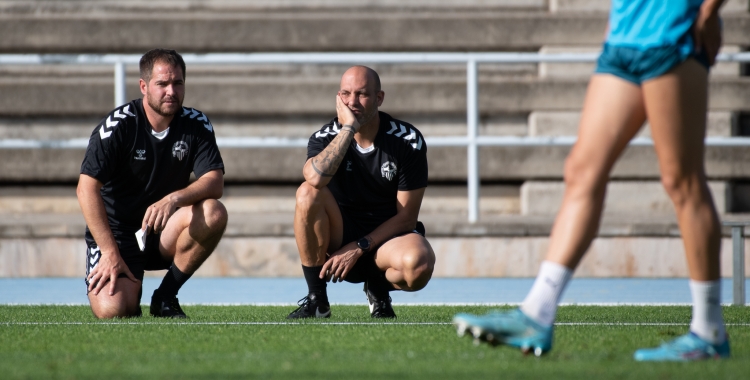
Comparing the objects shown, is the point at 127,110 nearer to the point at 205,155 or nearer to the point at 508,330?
the point at 205,155

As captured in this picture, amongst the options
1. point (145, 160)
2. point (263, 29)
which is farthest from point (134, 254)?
point (263, 29)

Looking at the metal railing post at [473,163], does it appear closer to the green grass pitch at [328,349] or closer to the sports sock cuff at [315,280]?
the green grass pitch at [328,349]

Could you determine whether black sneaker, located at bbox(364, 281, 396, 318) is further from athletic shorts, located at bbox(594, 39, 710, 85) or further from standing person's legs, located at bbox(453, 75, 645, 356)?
athletic shorts, located at bbox(594, 39, 710, 85)

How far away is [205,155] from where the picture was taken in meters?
4.91

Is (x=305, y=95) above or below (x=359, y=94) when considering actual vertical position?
below

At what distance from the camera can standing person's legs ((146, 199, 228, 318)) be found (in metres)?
4.84

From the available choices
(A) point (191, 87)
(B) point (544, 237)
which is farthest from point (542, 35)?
(A) point (191, 87)

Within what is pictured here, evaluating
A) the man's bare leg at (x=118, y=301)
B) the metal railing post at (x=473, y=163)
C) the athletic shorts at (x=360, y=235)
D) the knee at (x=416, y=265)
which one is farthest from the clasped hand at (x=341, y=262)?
the metal railing post at (x=473, y=163)

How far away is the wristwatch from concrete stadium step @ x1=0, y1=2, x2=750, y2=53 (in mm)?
4833

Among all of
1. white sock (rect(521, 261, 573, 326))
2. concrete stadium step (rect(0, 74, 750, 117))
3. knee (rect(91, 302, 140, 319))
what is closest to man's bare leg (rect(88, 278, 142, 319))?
knee (rect(91, 302, 140, 319))

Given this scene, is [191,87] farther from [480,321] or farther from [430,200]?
[480,321]

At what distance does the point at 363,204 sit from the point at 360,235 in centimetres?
15

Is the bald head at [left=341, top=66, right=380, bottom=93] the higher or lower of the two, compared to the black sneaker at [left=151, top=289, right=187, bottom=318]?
higher

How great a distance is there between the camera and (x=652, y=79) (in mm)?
2994
